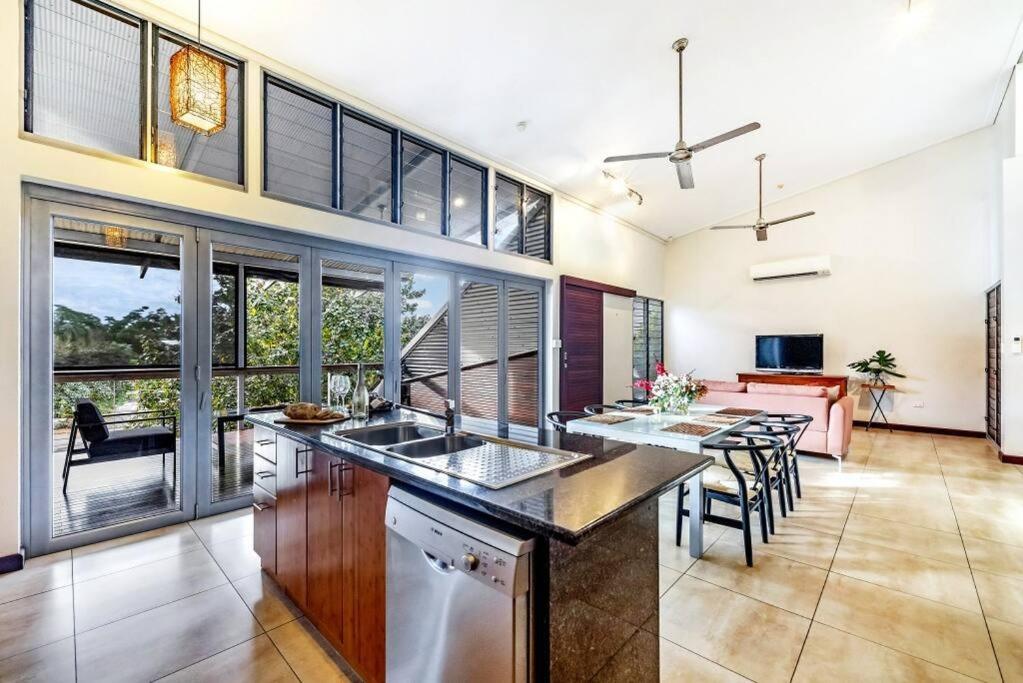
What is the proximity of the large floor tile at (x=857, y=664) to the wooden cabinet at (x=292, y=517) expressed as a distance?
2083 millimetres

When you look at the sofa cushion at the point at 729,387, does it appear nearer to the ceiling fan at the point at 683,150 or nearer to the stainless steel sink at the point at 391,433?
the ceiling fan at the point at 683,150

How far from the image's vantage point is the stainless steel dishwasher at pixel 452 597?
102 centimetres

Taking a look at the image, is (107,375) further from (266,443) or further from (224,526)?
(266,443)

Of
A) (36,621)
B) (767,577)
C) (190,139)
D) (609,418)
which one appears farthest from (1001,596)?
(190,139)

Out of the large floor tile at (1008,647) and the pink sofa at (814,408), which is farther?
the pink sofa at (814,408)

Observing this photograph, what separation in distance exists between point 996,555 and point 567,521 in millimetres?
3416

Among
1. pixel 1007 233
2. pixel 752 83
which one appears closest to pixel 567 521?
pixel 752 83

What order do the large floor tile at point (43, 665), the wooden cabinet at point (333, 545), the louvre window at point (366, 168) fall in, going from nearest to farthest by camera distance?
the wooden cabinet at point (333, 545) < the large floor tile at point (43, 665) < the louvre window at point (366, 168)

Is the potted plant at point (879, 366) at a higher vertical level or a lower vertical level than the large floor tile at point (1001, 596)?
higher

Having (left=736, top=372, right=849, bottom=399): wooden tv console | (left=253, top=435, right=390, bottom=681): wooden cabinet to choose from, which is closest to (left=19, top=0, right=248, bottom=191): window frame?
(left=253, top=435, right=390, bottom=681): wooden cabinet

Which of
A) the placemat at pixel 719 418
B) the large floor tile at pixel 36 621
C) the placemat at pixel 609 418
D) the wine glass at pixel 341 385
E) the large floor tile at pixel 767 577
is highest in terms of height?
the wine glass at pixel 341 385

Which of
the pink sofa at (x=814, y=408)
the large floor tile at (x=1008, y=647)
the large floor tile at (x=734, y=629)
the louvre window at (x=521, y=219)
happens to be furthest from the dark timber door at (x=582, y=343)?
the large floor tile at (x=1008, y=647)

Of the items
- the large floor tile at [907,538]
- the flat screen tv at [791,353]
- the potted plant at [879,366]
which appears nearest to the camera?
the large floor tile at [907,538]

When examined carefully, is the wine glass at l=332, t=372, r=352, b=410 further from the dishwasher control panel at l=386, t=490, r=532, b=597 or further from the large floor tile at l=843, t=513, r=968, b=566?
the large floor tile at l=843, t=513, r=968, b=566
